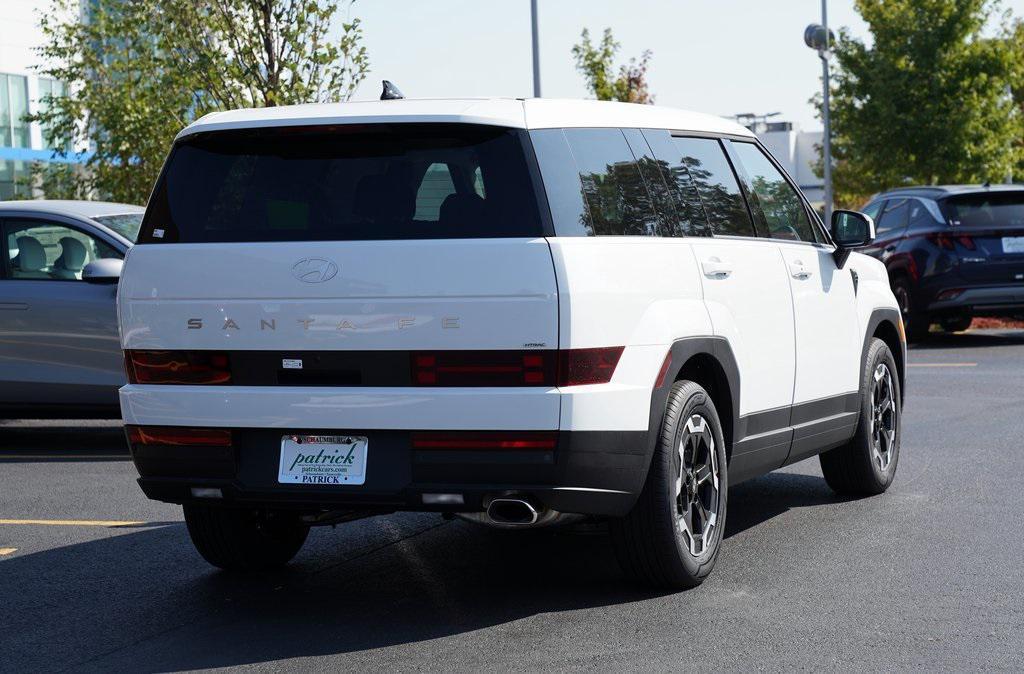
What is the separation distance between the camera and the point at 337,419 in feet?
19.2

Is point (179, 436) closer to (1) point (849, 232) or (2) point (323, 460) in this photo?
(2) point (323, 460)

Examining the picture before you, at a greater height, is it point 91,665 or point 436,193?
point 436,193

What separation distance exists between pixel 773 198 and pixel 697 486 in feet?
6.11

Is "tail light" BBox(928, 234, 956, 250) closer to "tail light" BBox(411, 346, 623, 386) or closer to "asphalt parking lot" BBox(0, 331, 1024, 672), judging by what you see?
"asphalt parking lot" BBox(0, 331, 1024, 672)

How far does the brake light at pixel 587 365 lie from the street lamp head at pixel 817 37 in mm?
27567

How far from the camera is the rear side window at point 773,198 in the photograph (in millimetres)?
7555

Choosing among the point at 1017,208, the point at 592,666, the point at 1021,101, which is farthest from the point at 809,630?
the point at 1021,101

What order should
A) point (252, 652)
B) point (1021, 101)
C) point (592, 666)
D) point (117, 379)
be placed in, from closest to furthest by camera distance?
point (592, 666) → point (252, 652) → point (117, 379) → point (1021, 101)

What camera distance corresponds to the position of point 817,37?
32.2 m

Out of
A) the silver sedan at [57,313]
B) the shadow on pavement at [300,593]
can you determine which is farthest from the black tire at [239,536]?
the silver sedan at [57,313]

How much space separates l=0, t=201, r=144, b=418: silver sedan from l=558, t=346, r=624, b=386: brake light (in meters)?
6.11

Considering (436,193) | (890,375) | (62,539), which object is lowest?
(62,539)

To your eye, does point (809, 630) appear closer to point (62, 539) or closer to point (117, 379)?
point (62, 539)

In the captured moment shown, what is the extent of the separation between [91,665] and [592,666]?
1727 millimetres
